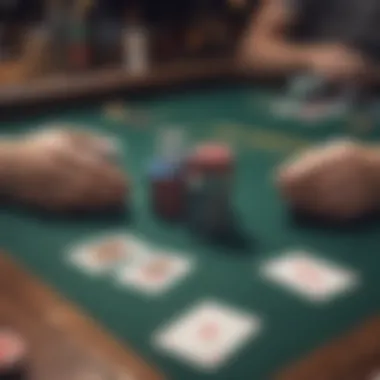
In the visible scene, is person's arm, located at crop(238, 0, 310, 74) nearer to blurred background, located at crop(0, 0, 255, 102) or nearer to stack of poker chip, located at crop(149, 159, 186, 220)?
blurred background, located at crop(0, 0, 255, 102)

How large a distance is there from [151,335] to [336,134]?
3.89 feet

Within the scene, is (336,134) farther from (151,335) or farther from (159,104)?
(151,335)

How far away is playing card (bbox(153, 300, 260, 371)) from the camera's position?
0.96 metres

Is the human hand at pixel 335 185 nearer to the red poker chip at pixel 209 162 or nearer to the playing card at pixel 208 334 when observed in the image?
the red poker chip at pixel 209 162

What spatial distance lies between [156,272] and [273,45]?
2.07m

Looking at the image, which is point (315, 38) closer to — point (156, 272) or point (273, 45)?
point (273, 45)

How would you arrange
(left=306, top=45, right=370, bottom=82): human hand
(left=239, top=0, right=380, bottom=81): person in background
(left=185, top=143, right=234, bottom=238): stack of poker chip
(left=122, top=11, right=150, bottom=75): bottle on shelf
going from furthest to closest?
(left=122, top=11, right=150, bottom=75): bottle on shelf < (left=239, top=0, right=380, bottom=81): person in background < (left=306, top=45, right=370, bottom=82): human hand < (left=185, top=143, right=234, bottom=238): stack of poker chip

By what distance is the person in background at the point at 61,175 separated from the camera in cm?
146

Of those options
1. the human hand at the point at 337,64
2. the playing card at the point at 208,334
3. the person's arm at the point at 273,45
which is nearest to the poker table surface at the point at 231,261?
the playing card at the point at 208,334

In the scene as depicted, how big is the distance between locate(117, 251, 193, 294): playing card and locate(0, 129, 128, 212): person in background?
260 millimetres

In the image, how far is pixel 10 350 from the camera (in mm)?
937

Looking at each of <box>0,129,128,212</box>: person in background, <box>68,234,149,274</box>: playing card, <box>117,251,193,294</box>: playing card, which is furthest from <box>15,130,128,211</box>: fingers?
<box>117,251,193,294</box>: playing card

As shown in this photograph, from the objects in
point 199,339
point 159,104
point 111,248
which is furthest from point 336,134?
point 199,339

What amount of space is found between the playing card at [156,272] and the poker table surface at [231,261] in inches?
0.7
